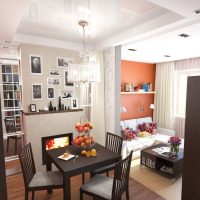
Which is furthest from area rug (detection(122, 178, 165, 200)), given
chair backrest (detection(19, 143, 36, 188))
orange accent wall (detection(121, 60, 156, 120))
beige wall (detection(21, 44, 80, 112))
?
orange accent wall (detection(121, 60, 156, 120))

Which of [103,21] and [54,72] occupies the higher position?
[103,21]

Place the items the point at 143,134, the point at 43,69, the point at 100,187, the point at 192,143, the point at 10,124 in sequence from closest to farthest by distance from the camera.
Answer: the point at 192,143 → the point at 100,187 → the point at 43,69 → the point at 10,124 → the point at 143,134

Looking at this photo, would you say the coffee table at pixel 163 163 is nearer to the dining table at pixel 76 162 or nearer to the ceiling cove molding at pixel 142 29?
the dining table at pixel 76 162

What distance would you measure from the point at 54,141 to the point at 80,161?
1454 mm

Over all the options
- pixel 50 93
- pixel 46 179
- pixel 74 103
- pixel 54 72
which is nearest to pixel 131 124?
pixel 74 103

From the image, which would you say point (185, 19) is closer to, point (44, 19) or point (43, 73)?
point (44, 19)

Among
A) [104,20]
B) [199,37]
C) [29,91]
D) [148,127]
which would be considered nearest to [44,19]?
[104,20]

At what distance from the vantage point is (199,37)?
2.92 metres

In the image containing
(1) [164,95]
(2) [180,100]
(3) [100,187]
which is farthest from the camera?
(1) [164,95]

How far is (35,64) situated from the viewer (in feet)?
10.4

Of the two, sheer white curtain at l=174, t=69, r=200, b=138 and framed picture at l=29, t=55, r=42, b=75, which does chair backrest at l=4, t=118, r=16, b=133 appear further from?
sheer white curtain at l=174, t=69, r=200, b=138

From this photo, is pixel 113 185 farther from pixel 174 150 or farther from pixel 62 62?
pixel 62 62

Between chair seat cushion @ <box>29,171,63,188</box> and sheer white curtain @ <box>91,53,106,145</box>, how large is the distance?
148cm

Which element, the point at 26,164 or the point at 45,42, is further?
the point at 45,42
